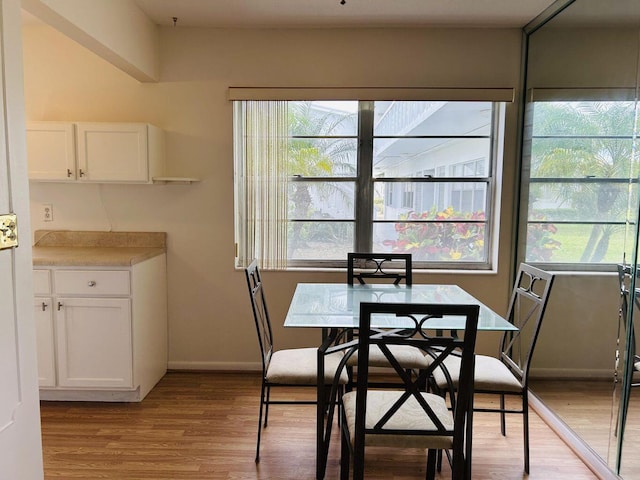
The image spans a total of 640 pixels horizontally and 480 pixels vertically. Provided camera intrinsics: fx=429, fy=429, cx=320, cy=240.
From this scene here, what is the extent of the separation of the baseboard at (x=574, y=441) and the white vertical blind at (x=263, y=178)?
1.92m

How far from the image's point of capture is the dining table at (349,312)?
1.93 meters

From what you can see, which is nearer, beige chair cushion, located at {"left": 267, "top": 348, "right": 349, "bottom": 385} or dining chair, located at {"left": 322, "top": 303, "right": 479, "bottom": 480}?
dining chair, located at {"left": 322, "top": 303, "right": 479, "bottom": 480}

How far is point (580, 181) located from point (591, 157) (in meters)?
0.14

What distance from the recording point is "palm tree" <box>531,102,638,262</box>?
204cm

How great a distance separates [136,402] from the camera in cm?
276

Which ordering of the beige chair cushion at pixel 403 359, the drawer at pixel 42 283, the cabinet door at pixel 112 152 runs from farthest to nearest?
the cabinet door at pixel 112 152
the drawer at pixel 42 283
the beige chair cushion at pixel 403 359

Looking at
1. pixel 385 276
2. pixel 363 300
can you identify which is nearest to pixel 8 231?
pixel 363 300

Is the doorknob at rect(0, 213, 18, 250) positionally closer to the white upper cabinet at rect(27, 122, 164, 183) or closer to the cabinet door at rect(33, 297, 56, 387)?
the cabinet door at rect(33, 297, 56, 387)

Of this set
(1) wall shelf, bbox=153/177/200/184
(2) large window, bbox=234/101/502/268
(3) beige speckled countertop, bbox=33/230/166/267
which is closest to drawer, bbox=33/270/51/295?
(3) beige speckled countertop, bbox=33/230/166/267

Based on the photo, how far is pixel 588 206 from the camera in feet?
7.52

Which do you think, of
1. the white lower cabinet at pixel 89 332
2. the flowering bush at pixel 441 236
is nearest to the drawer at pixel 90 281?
the white lower cabinet at pixel 89 332

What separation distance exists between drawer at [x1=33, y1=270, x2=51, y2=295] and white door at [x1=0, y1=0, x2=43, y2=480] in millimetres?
1146

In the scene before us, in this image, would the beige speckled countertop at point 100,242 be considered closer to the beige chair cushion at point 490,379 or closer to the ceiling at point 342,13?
the ceiling at point 342,13

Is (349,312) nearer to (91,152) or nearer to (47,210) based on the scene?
(91,152)
